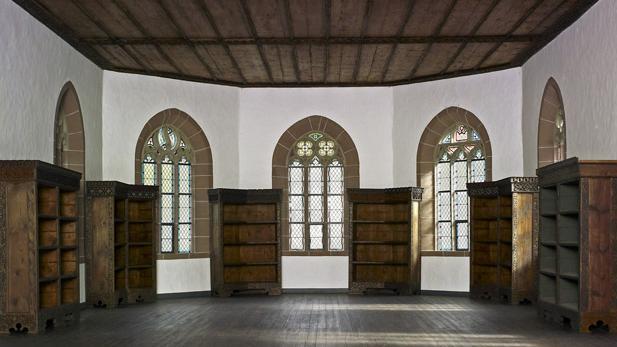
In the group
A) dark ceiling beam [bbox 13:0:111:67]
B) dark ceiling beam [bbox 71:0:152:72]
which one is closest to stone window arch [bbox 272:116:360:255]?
dark ceiling beam [bbox 71:0:152:72]

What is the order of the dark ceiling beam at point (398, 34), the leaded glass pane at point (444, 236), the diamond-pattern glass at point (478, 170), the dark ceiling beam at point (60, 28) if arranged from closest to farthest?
the dark ceiling beam at point (60, 28), the dark ceiling beam at point (398, 34), the diamond-pattern glass at point (478, 170), the leaded glass pane at point (444, 236)

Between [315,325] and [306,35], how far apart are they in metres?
4.04

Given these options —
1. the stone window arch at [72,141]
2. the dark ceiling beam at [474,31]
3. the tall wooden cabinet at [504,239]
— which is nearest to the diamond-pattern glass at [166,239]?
the stone window arch at [72,141]

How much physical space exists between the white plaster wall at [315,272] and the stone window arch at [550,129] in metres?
4.22

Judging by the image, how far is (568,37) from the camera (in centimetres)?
1093

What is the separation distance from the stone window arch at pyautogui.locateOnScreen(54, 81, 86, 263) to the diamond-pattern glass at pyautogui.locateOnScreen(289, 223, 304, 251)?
4.20 meters

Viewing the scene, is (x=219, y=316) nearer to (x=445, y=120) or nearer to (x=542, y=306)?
(x=542, y=306)

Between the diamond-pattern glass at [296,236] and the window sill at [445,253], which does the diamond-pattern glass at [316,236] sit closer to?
the diamond-pattern glass at [296,236]

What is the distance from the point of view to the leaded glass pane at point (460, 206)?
47.7 feet

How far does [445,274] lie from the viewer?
14.5 metres

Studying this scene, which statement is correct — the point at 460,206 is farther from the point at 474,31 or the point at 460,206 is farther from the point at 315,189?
the point at 474,31

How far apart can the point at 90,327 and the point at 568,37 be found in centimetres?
683

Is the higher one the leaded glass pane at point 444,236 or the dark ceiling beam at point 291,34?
the dark ceiling beam at point 291,34

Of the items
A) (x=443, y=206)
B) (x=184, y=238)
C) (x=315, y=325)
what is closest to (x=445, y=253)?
(x=443, y=206)
